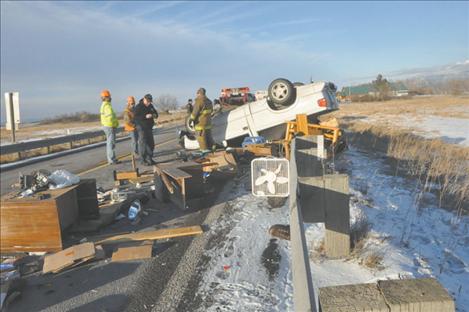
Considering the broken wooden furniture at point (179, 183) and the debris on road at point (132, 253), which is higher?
the broken wooden furniture at point (179, 183)

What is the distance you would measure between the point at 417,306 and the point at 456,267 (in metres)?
3.19

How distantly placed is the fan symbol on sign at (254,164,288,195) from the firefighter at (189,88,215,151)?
638 cm

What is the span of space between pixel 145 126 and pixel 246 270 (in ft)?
24.7

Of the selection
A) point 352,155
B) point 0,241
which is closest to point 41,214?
point 0,241

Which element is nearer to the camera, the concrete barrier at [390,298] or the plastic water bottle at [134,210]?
the concrete barrier at [390,298]

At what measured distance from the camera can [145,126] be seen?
34.7 feet

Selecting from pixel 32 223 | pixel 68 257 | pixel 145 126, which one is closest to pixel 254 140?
pixel 145 126

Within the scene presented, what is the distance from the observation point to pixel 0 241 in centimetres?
448

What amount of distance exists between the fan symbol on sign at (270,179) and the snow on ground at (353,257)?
73cm

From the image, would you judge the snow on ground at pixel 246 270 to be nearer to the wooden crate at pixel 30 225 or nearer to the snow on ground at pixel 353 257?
the snow on ground at pixel 353 257

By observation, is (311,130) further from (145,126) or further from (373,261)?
(373,261)

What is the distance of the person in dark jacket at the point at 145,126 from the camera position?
413 inches

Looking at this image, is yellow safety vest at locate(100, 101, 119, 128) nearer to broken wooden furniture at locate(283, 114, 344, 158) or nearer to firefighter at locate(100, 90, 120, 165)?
firefighter at locate(100, 90, 120, 165)

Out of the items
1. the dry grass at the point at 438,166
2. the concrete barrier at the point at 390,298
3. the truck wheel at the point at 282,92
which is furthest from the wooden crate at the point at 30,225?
the truck wheel at the point at 282,92
